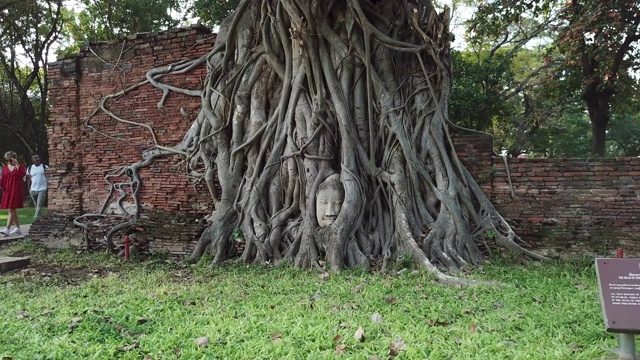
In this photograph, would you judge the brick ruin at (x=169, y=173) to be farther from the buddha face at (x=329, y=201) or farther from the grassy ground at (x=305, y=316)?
the buddha face at (x=329, y=201)

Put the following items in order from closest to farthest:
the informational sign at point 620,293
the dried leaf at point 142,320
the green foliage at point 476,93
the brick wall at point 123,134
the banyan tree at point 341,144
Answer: the informational sign at point 620,293 → the dried leaf at point 142,320 → the banyan tree at point 341,144 → the brick wall at point 123,134 → the green foliage at point 476,93

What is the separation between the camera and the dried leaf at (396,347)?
2873 mm

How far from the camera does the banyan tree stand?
18.4 feet

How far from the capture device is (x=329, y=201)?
18.6 feet

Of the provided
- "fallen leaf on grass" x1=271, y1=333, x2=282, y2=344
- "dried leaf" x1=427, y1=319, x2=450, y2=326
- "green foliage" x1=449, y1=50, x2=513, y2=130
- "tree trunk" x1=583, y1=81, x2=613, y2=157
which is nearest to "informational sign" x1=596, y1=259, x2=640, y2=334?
"dried leaf" x1=427, y1=319, x2=450, y2=326

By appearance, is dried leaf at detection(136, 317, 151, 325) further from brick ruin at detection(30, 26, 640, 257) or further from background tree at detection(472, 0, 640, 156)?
background tree at detection(472, 0, 640, 156)

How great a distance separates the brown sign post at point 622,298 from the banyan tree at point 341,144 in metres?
2.64

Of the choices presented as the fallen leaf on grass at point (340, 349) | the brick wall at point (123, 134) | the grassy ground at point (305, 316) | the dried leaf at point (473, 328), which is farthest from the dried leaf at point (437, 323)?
the brick wall at point (123, 134)

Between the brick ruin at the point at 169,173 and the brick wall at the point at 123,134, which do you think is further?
the brick wall at the point at 123,134

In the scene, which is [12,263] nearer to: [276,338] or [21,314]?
[21,314]

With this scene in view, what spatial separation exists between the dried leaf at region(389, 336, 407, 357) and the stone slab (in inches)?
198

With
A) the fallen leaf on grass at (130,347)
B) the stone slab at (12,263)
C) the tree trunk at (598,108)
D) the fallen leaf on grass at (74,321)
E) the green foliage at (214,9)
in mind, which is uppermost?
the green foliage at (214,9)

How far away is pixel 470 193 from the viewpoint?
6.03 metres

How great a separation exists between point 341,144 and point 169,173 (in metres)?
2.67
